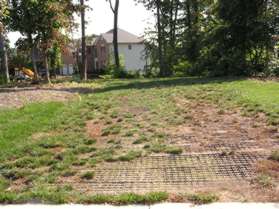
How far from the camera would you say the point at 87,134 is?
864 centimetres

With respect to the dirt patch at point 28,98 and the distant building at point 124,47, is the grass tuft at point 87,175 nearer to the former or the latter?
the dirt patch at point 28,98

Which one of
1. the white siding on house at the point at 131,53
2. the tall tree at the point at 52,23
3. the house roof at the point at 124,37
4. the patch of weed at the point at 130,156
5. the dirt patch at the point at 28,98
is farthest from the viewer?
the white siding on house at the point at 131,53

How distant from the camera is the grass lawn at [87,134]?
552cm

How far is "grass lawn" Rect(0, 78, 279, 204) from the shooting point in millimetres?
5516

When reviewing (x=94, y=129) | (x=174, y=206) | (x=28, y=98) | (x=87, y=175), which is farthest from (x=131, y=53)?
(x=174, y=206)

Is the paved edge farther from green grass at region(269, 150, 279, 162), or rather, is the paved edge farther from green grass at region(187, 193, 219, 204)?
green grass at region(269, 150, 279, 162)

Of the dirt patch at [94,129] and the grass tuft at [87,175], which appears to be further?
the dirt patch at [94,129]

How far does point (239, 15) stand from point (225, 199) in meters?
18.2

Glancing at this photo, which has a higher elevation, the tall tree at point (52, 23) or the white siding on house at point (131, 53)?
the tall tree at point (52, 23)

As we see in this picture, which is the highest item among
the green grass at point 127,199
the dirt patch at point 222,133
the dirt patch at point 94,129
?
the dirt patch at point 222,133

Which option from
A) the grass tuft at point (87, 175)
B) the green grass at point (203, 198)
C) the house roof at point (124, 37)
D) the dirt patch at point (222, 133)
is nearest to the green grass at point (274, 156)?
the dirt patch at point (222, 133)

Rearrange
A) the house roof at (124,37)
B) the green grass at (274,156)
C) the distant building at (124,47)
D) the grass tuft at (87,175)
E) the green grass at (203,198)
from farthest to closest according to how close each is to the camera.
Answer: the distant building at (124,47) < the house roof at (124,37) < the green grass at (274,156) < the grass tuft at (87,175) < the green grass at (203,198)

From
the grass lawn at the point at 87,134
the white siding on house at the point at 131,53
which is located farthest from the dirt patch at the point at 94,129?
the white siding on house at the point at 131,53

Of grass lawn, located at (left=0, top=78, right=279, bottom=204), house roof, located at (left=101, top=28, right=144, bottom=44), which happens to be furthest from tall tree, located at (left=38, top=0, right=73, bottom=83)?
house roof, located at (left=101, top=28, right=144, bottom=44)
